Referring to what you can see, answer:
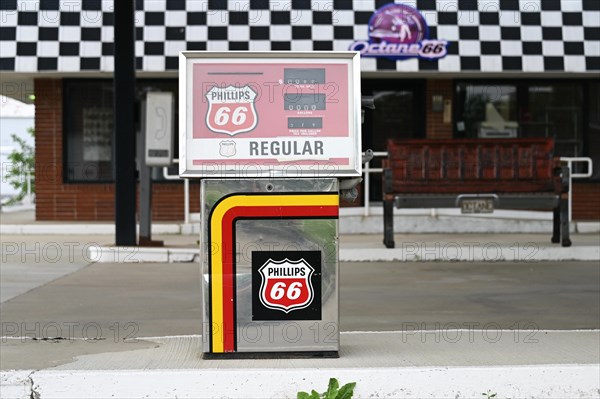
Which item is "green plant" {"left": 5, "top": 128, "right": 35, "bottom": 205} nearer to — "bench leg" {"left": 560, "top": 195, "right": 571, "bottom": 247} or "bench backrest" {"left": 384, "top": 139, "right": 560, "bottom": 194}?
"bench backrest" {"left": 384, "top": 139, "right": 560, "bottom": 194}

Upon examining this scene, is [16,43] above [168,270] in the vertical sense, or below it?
above

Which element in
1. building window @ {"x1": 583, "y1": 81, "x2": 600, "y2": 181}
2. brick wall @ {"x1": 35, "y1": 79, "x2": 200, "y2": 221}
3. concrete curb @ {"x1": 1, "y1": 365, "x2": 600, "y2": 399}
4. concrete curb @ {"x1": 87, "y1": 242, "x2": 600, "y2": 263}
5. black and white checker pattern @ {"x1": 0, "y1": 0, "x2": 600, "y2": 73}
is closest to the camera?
concrete curb @ {"x1": 1, "y1": 365, "x2": 600, "y2": 399}

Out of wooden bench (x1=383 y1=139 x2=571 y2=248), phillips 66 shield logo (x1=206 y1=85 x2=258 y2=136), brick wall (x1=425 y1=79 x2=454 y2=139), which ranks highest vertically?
brick wall (x1=425 y1=79 x2=454 y2=139)

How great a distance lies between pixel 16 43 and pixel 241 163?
1038 centimetres

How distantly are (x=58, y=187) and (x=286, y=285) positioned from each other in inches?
440

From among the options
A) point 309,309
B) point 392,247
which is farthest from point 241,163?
point 392,247

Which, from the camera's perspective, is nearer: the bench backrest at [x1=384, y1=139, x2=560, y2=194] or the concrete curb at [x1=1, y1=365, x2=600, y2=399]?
the concrete curb at [x1=1, y1=365, x2=600, y2=399]

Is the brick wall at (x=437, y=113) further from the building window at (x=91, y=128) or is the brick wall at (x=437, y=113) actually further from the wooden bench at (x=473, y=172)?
the wooden bench at (x=473, y=172)

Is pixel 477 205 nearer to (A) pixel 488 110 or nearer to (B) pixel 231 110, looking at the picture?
(A) pixel 488 110

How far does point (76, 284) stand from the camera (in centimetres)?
961

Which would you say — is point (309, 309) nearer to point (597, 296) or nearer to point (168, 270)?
point (597, 296)

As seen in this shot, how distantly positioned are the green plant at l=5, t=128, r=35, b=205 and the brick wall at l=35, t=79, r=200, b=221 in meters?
7.54

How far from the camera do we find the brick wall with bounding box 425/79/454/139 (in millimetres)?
15922

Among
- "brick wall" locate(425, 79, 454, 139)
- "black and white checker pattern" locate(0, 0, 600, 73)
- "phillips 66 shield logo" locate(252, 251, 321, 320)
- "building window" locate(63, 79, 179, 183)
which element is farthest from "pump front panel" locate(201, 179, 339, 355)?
"brick wall" locate(425, 79, 454, 139)
